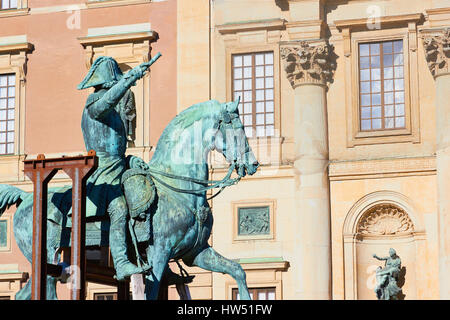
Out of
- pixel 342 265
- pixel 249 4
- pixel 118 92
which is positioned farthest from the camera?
pixel 249 4

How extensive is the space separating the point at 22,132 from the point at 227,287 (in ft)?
19.7

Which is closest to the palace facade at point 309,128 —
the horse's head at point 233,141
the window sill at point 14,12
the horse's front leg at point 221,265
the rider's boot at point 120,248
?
the window sill at point 14,12

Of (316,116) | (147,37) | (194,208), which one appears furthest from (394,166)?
(194,208)

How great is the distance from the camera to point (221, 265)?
46.0 feet

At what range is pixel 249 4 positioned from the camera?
27.0 meters

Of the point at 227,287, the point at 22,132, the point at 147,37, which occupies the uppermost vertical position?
the point at 147,37

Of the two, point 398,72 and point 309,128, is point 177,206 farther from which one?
point 398,72

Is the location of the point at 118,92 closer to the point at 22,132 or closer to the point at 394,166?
the point at 394,166

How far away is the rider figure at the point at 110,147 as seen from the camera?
45.0 ft

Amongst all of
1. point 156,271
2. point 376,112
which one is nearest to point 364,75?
point 376,112

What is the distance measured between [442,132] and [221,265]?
1203 centimetres

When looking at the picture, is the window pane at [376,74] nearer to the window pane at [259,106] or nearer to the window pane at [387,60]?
the window pane at [387,60]

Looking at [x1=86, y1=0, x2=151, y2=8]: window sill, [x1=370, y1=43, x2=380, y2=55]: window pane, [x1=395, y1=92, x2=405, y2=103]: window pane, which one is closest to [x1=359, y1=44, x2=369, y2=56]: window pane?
[x1=370, y1=43, x2=380, y2=55]: window pane

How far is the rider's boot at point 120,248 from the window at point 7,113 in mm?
14917
